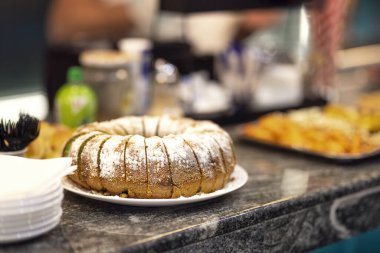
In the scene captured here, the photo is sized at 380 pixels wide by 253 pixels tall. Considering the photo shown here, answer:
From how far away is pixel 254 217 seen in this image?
6.28 feet

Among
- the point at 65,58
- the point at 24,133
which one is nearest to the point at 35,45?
the point at 65,58

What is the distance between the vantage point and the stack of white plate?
1524mm

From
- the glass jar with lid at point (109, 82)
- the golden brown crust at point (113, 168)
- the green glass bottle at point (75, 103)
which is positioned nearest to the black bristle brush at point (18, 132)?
the golden brown crust at point (113, 168)

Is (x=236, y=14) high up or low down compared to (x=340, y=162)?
up

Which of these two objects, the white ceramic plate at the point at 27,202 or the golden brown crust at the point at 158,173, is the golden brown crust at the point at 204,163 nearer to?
the golden brown crust at the point at 158,173

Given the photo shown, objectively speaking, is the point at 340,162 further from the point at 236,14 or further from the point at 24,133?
the point at 236,14

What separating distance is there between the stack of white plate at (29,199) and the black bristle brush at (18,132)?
0.24 meters

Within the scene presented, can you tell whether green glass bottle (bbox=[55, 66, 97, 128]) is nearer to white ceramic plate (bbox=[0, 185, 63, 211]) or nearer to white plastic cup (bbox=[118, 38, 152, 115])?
white plastic cup (bbox=[118, 38, 152, 115])

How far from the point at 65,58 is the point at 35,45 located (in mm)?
606

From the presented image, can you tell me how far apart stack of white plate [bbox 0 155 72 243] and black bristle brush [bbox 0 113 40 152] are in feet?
0.79

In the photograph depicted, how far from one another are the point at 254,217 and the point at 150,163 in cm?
35

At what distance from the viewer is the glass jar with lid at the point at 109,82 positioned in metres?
2.79

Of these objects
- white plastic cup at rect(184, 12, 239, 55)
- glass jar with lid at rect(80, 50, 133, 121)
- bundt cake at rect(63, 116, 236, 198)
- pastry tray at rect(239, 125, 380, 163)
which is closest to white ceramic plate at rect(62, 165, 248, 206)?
bundt cake at rect(63, 116, 236, 198)

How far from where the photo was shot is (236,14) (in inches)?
157
